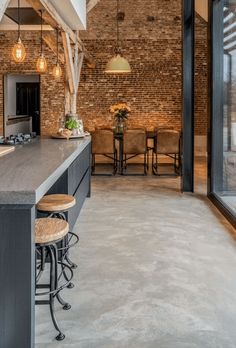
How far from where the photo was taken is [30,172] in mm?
→ 2520

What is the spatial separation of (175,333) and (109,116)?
957 centimetres

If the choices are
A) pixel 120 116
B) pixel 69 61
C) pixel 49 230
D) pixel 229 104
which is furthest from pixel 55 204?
pixel 120 116

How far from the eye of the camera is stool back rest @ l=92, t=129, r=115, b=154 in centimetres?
848

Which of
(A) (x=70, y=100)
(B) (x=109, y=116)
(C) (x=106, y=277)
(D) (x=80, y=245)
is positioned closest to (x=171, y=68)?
(B) (x=109, y=116)

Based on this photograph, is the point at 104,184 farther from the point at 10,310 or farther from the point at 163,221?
the point at 10,310

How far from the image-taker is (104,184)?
299 inches

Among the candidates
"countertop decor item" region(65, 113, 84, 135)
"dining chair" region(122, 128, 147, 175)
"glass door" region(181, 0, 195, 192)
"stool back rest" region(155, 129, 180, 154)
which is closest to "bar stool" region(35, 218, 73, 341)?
"countertop decor item" region(65, 113, 84, 135)

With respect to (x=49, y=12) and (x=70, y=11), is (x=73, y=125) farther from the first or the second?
(x=70, y=11)

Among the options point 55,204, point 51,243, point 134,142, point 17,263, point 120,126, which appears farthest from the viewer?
point 120,126

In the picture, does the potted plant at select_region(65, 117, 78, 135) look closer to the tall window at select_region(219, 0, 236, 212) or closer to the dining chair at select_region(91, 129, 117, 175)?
the tall window at select_region(219, 0, 236, 212)

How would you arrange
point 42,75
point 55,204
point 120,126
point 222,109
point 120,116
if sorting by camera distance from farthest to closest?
point 42,75, point 120,116, point 120,126, point 222,109, point 55,204

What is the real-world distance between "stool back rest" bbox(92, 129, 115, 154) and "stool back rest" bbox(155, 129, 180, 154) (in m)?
0.97

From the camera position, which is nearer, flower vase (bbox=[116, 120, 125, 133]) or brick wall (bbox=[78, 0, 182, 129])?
flower vase (bbox=[116, 120, 125, 133])

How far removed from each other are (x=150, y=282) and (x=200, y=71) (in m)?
9.40
